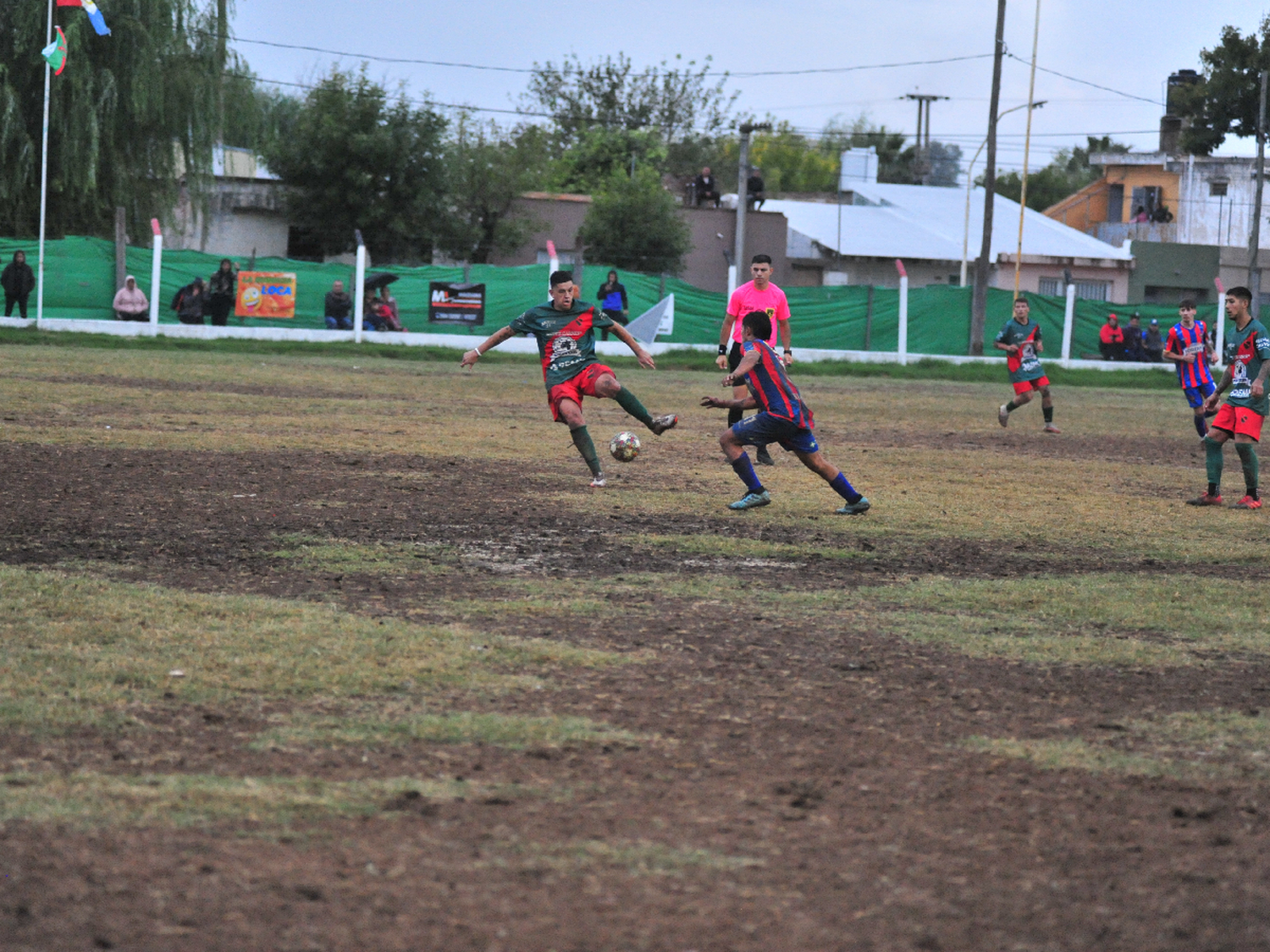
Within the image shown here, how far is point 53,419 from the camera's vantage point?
50.9 feet

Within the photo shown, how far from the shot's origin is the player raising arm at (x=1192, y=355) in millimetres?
17922

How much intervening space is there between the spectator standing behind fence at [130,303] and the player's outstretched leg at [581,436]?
67.4 feet

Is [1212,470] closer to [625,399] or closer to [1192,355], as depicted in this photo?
[625,399]

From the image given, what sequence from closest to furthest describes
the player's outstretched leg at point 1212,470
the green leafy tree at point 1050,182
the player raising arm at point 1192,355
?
the player's outstretched leg at point 1212,470 < the player raising arm at point 1192,355 < the green leafy tree at point 1050,182

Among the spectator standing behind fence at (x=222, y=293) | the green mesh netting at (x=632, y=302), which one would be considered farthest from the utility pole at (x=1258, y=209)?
the spectator standing behind fence at (x=222, y=293)

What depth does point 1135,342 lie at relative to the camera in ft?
123

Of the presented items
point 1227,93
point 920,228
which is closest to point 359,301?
point 920,228

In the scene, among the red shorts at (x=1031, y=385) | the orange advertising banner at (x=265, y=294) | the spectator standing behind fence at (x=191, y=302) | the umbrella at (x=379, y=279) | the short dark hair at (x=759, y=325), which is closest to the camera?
the short dark hair at (x=759, y=325)

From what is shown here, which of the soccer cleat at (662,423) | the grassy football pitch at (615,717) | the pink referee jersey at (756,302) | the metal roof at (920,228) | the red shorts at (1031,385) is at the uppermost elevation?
the metal roof at (920,228)

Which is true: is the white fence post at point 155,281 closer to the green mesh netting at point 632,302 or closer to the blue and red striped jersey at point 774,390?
the green mesh netting at point 632,302

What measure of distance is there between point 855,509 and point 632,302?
23168mm

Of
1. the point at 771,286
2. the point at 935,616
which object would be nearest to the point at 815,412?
the point at 771,286

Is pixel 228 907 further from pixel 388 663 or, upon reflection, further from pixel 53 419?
pixel 53 419

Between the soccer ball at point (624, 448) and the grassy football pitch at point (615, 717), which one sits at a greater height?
the soccer ball at point (624, 448)
